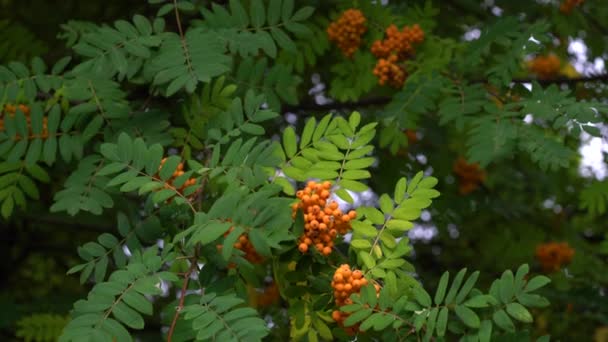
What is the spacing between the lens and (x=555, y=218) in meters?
4.33

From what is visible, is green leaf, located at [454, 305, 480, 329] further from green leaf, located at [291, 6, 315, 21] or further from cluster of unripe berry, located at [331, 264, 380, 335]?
green leaf, located at [291, 6, 315, 21]

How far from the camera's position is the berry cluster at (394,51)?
260 centimetres

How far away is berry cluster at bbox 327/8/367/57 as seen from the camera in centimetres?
264

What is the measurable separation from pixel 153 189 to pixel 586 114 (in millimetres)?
1125

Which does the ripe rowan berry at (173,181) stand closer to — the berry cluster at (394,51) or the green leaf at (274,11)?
the green leaf at (274,11)

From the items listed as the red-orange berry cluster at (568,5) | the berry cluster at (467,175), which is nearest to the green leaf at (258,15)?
the red-orange berry cluster at (568,5)

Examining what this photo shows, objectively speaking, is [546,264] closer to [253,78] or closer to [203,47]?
[253,78]

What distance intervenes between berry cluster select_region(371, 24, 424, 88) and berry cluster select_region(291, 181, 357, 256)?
1.00 metres

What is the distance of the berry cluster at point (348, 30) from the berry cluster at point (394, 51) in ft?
0.23

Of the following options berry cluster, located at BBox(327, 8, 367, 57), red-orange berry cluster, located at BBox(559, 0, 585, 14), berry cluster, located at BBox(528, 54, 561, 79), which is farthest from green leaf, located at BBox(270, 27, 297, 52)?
berry cluster, located at BBox(528, 54, 561, 79)

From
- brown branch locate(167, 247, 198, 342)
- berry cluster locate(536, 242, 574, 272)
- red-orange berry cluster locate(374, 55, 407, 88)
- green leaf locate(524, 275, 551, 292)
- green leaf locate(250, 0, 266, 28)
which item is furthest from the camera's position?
berry cluster locate(536, 242, 574, 272)

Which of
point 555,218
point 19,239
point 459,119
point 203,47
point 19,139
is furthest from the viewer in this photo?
point 555,218

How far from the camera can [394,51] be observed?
8.57ft

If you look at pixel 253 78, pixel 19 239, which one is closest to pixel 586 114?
pixel 253 78
